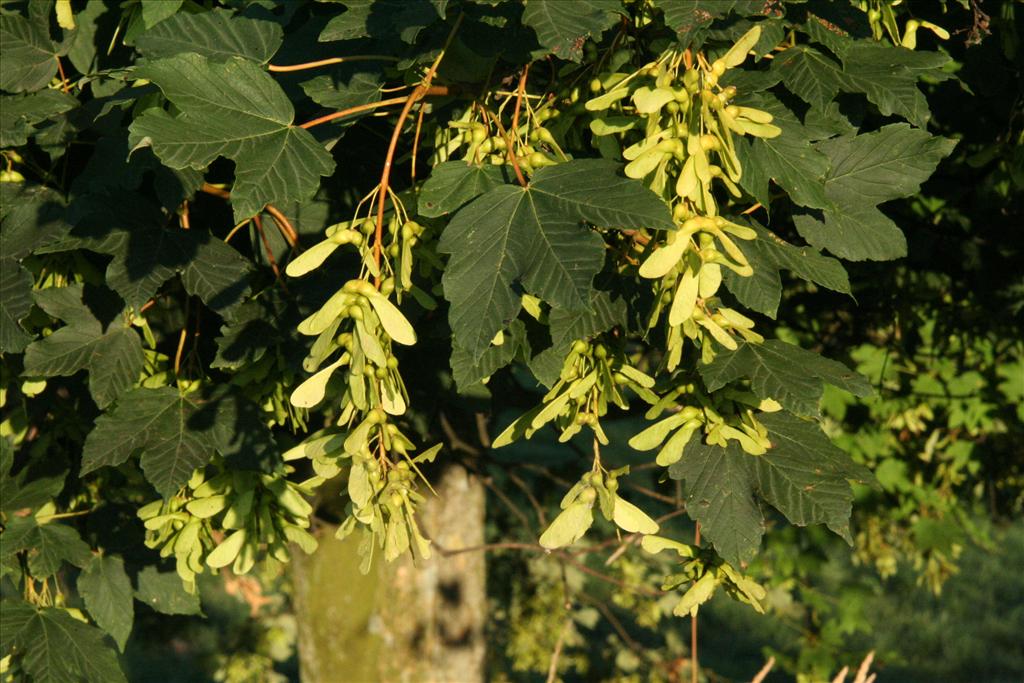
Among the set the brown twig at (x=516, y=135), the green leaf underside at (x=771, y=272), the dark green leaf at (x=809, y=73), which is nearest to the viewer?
the brown twig at (x=516, y=135)

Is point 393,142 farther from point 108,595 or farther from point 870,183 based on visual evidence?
point 108,595

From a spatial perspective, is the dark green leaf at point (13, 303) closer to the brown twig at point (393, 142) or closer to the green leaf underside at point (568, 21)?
the brown twig at point (393, 142)

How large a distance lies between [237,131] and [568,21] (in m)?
0.50

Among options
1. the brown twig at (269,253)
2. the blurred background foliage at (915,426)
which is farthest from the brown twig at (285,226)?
the blurred background foliage at (915,426)

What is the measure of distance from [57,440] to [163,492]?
2.50ft

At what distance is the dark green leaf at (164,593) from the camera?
89.7 inches

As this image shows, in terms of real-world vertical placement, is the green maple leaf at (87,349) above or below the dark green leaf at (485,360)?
below

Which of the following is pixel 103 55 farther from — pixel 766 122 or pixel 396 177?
pixel 766 122

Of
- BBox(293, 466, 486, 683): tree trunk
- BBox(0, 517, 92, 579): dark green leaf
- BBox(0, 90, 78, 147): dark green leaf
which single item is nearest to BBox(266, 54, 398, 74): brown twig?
BBox(0, 90, 78, 147): dark green leaf

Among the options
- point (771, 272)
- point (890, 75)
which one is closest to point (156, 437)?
point (771, 272)

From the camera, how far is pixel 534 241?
54.1 inches

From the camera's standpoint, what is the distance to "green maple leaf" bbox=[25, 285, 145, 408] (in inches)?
73.1

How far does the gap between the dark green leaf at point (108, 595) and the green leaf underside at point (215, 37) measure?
1125 millimetres

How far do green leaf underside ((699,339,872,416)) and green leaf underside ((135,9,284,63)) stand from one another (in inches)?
34.5
